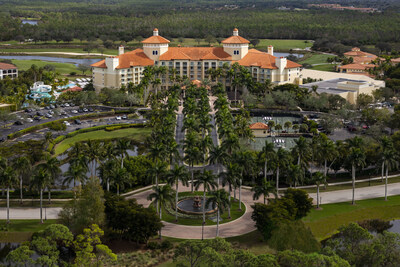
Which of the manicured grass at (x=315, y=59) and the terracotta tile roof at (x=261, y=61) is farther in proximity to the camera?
the manicured grass at (x=315, y=59)

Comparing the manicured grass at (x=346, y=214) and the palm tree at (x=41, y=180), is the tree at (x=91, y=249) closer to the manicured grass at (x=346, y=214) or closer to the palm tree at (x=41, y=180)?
the palm tree at (x=41, y=180)

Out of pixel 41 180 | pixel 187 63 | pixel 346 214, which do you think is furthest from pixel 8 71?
pixel 346 214

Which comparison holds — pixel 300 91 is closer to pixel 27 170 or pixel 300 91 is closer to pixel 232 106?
pixel 232 106

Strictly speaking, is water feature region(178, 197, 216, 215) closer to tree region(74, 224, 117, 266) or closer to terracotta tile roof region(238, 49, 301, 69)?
tree region(74, 224, 117, 266)

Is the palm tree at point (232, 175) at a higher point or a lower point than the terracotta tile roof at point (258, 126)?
higher

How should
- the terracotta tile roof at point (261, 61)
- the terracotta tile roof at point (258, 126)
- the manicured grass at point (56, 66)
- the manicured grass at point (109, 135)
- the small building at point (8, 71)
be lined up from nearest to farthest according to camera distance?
the manicured grass at point (109, 135), the terracotta tile roof at point (258, 126), the terracotta tile roof at point (261, 61), the small building at point (8, 71), the manicured grass at point (56, 66)

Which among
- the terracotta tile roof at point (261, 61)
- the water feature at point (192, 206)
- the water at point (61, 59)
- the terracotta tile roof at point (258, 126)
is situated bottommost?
the water feature at point (192, 206)

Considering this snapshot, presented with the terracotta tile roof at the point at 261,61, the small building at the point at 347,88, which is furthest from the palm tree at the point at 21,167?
the terracotta tile roof at the point at 261,61

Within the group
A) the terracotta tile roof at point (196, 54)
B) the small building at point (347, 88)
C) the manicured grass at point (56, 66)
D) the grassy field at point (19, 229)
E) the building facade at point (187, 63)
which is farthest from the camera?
the manicured grass at point (56, 66)
